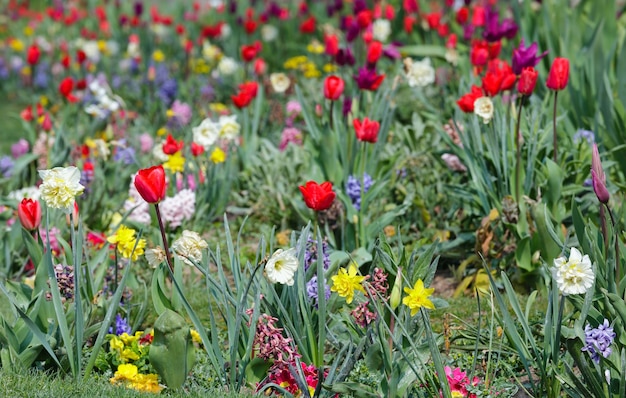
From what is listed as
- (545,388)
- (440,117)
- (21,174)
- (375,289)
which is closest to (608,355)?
(545,388)

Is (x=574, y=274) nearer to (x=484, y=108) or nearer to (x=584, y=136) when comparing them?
(x=484, y=108)

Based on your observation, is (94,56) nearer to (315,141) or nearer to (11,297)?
(315,141)

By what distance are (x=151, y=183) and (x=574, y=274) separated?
4.27 feet

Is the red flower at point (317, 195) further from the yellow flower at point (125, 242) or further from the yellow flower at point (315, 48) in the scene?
the yellow flower at point (315, 48)

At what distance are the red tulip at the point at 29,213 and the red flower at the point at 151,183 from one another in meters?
0.54

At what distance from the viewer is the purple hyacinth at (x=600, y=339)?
106 inches

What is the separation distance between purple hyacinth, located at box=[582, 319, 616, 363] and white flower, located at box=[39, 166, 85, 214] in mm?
1661

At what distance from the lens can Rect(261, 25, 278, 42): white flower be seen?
800 centimetres

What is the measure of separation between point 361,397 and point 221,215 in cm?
220

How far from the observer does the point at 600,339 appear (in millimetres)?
2705

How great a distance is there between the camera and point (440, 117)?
5.44 m

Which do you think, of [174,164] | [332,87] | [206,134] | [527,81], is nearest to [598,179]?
[527,81]

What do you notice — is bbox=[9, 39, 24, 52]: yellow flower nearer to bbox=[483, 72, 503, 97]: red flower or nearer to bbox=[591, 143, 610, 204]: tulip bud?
bbox=[483, 72, 503, 97]: red flower

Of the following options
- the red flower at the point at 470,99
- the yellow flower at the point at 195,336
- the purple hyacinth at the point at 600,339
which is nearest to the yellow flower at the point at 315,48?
the red flower at the point at 470,99
